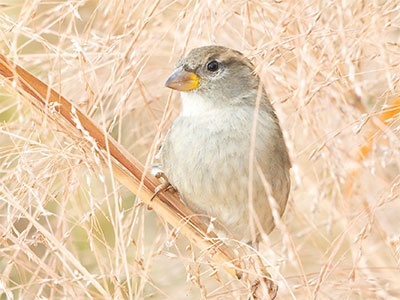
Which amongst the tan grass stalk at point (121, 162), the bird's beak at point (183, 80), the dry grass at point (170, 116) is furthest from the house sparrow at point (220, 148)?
the tan grass stalk at point (121, 162)

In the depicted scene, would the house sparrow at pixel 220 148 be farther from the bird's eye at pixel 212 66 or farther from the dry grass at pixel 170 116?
the dry grass at pixel 170 116

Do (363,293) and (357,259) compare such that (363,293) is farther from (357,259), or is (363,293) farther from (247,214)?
(247,214)

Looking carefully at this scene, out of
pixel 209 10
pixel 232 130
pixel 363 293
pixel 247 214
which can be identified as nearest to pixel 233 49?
pixel 232 130

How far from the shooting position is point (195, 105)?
2.61 m

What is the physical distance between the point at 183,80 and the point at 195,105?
13cm

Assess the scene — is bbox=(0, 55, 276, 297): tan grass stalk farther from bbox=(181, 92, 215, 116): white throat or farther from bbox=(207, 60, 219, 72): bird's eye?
bbox=(207, 60, 219, 72): bird's eye

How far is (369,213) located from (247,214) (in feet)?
3.23

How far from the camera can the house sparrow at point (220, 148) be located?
2463 millimetres

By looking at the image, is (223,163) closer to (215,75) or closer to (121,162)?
(215,75)

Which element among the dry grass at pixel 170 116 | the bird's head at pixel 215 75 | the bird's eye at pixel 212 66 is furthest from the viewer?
the bird's eye at pixel 212 66

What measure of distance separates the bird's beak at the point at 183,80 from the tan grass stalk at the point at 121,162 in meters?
0.51

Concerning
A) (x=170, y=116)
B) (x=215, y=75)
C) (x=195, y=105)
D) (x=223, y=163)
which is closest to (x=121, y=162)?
(x=170, y=116)

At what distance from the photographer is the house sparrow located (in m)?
2.46

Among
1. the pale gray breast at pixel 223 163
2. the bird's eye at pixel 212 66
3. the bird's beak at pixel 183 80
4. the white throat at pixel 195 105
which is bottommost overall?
the pale gray breast at pixel 223 163
